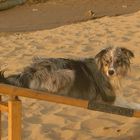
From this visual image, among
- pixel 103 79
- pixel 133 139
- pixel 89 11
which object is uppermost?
pixel 89 11

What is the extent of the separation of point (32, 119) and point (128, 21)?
5.56m

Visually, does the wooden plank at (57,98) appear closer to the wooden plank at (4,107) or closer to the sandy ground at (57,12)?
the wooden plank at (4,107)

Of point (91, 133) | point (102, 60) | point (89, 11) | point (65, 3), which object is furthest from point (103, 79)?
point (65, 3)

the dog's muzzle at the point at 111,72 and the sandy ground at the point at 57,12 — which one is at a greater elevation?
the sandy ground at the point at 57,12

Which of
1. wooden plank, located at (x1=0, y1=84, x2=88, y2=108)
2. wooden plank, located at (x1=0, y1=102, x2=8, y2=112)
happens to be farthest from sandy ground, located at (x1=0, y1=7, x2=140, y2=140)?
wooden plank, located at (x1=0, y1=84, x2=88, y2=108)

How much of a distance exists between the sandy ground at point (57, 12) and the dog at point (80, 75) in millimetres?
6331

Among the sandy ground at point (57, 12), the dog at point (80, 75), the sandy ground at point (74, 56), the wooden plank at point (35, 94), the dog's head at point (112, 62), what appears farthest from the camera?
the sandy ground at point (57, 12)

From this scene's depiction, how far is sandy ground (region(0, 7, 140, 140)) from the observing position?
475 centimetres

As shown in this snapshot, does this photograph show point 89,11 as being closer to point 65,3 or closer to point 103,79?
point 65,3

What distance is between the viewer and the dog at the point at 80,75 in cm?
430

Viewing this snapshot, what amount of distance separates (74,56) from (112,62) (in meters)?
3.00

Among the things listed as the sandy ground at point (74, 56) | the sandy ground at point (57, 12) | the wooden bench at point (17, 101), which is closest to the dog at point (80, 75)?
the sandy ground at point (74, 56)

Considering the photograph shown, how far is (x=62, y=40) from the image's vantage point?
8875 millimetres

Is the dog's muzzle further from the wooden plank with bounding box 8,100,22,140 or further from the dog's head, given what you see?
the wooden plank with bounding box 8,100,22,140
